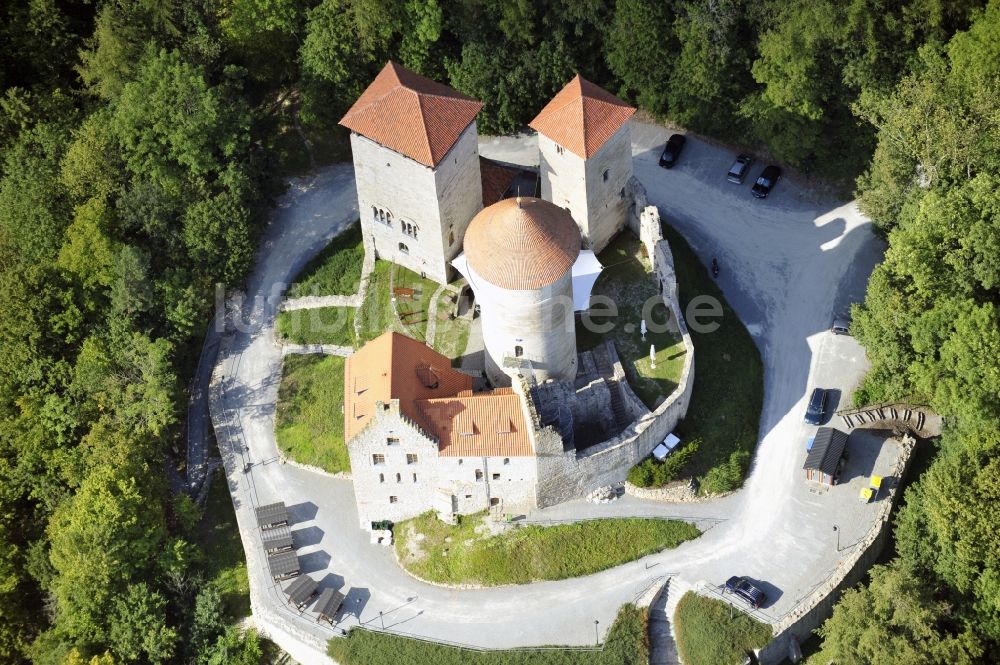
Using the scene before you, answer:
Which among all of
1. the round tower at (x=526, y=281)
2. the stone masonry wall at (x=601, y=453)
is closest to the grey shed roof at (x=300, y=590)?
the stone masonry wall at (x=601, y=453)

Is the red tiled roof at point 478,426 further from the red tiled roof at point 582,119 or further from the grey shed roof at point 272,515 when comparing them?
the red tiled roof at point 582,119

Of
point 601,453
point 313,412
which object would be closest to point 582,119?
point 601,453

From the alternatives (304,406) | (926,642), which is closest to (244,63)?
(304,406)

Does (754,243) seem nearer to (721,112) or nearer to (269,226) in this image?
(721,112)

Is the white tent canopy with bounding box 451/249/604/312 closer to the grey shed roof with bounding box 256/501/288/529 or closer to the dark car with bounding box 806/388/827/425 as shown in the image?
the dark car with bounding box 806/388/827/425

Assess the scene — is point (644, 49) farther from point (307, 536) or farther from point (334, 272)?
point (307, 536)
